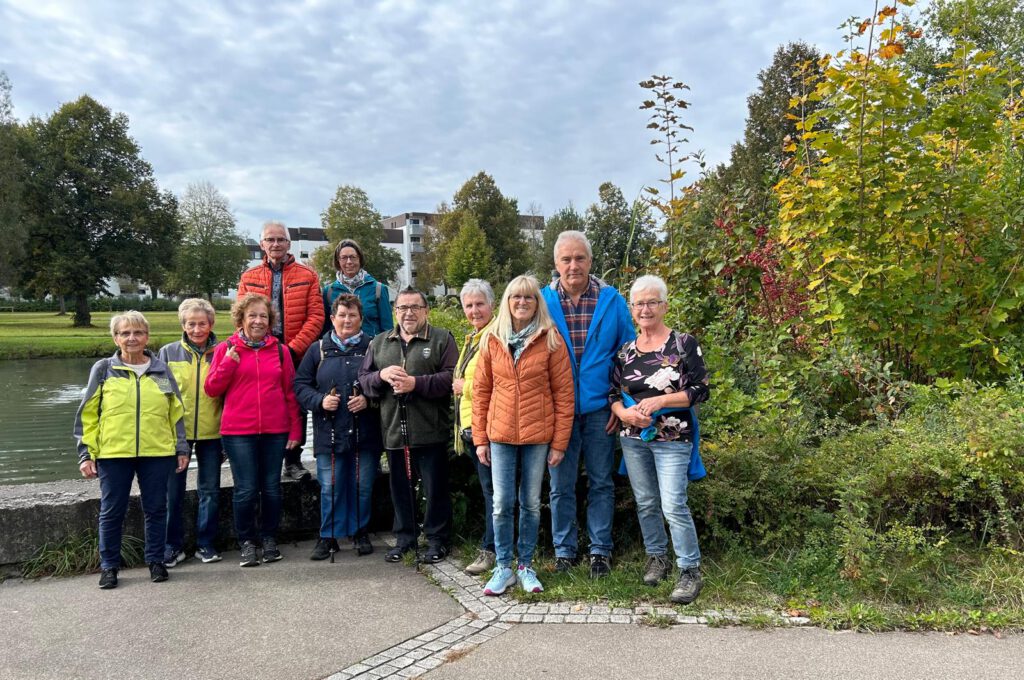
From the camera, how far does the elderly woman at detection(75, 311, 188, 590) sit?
14.8 feet

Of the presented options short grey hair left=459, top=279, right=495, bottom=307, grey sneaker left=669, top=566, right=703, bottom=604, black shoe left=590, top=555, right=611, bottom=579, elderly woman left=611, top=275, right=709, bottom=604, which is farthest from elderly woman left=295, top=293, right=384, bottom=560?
grey sneaker left=669, top=566, right=703, bottom=604

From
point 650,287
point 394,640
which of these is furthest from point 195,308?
point 650,287

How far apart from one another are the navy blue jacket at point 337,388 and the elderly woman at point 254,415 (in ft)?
0.50

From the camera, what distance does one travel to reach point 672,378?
399 cm

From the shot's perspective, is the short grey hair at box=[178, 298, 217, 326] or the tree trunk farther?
the tree trunk

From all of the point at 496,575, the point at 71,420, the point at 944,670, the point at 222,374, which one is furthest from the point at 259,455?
the point at 71,420

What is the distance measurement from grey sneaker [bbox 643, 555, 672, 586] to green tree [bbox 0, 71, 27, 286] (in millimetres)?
39871

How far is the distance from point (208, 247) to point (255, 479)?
176 feet

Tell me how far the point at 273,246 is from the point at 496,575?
3052 mm

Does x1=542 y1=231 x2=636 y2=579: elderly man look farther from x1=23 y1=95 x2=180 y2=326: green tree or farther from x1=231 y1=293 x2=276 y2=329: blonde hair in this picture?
x1=23 y1=95 x2=180 y2=326: green tree

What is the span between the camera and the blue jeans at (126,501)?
4.52m

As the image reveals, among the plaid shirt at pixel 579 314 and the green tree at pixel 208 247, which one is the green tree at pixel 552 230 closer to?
the green tree at pixel 208 247

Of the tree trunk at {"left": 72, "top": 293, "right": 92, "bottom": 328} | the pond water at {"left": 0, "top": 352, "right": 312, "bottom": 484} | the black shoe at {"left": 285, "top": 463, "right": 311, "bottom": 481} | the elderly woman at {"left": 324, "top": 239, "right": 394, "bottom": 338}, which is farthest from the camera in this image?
the tree trunk at {"left": 72, "top": 293, "right": 92, "bottom": 328}

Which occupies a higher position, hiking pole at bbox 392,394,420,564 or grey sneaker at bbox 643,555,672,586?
hiking pole at bbox 392,394,420,564
